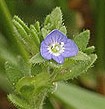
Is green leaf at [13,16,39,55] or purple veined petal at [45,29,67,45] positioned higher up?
green leaf at [13,16,39,55]

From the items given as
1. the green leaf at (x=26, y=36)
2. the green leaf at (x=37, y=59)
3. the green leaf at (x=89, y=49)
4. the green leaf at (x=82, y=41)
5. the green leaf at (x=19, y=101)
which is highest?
the green leaf at (x=26, y=36)

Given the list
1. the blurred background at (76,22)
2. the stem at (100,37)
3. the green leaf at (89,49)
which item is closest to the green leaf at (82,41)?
the green leaf at (89,49)

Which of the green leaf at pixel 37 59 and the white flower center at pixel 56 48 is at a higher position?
the white flower center at pixel 56 48

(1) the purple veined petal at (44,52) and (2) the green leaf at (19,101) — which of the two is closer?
(1) the purple veined petal at (44,52)

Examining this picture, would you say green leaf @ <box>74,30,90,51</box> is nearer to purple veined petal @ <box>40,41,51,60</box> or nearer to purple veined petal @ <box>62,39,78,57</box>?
purple veined petal @ <box>62,39,78,57</box>

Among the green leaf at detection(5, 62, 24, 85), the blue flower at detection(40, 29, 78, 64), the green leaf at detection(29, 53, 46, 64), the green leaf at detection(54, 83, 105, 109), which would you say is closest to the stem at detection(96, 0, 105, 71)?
the green leaf at detection(54, 83, 105, 109)

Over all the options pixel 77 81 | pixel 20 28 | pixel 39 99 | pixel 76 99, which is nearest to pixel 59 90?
pixel 76 99

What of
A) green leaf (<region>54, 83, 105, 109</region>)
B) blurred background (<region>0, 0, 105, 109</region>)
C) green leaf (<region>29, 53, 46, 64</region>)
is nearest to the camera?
green leaf (<region>29, 53, 46, 64</region>)

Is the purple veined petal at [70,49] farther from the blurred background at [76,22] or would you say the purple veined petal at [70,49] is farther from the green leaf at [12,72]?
the blurred background at [76,22]
